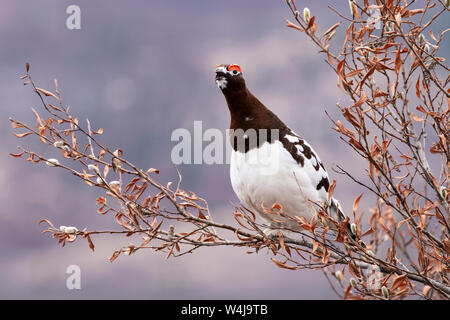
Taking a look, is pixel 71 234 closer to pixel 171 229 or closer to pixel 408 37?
pixel 171 229

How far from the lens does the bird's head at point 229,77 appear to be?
3.92m

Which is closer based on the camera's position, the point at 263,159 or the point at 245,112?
the point at 263,159

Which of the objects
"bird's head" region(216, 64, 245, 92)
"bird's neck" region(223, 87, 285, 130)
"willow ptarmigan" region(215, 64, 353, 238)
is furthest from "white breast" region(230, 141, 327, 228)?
"bird's head" region(216, 64, 245, 92)

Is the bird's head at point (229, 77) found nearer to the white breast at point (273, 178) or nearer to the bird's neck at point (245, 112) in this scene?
Answer: the bird's neck at point (245, 112)

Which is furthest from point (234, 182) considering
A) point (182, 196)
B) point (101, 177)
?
point (101, 177)

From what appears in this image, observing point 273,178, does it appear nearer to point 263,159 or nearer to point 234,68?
point 263,159

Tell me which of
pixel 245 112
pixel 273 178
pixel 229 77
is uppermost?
pixel 229 77

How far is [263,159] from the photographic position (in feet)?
12.8

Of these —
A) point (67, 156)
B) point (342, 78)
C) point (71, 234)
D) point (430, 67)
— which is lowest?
point (71, 234)

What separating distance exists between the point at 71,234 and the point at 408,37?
207 centimetres

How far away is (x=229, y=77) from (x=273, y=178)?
832mm

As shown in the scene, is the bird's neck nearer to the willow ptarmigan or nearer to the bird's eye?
the willow ptarmigan

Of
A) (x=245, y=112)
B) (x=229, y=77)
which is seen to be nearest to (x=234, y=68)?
(x=229, y=77)
